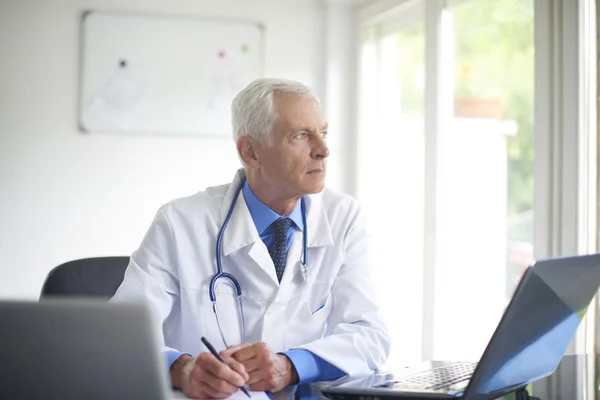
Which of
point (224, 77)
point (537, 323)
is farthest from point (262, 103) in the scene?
point (224, 77)

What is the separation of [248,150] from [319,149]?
0.19m

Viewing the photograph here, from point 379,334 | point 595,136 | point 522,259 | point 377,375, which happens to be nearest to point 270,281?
point 379,334

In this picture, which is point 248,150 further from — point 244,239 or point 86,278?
point 86,278

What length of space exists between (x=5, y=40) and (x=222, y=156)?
3.92ft

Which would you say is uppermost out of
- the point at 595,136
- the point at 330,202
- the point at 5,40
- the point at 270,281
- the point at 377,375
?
the point at 5,40

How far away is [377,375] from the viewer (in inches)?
48.2

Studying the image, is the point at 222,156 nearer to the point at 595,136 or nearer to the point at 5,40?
the point at 5,40

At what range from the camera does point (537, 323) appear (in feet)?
3.49

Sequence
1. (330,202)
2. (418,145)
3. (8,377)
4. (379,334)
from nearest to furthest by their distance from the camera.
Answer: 1. (8,377)
2. (379,334)
3. (330,202)
4. (418,145)

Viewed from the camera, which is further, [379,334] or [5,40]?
[5,40]

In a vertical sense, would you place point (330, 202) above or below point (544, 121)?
below

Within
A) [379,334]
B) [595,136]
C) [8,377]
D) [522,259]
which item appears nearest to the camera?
[8,377]

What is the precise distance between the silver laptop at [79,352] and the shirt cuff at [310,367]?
Answer: 727mm

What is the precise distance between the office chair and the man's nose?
667 mm
